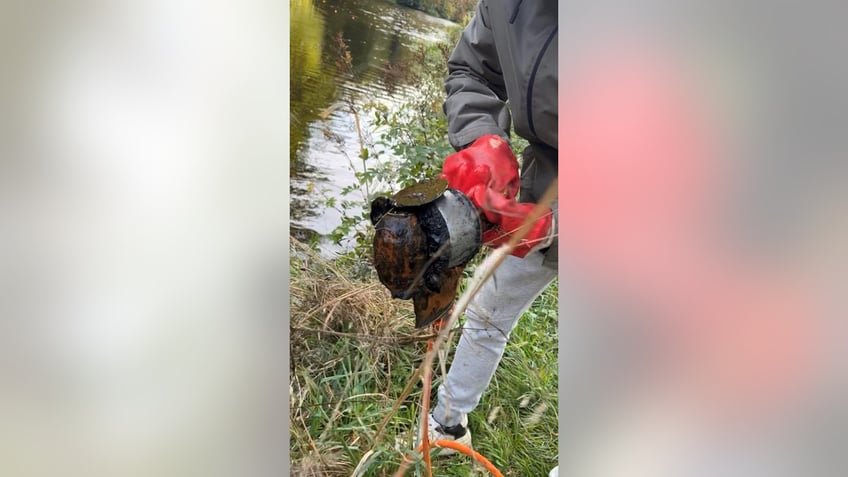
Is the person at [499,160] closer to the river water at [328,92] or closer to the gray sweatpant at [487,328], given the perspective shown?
the gray sweatpant at [487,328]

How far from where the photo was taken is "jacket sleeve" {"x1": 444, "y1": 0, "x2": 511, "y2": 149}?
958 millimetres

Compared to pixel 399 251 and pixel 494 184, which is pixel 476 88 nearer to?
pixel 494 184

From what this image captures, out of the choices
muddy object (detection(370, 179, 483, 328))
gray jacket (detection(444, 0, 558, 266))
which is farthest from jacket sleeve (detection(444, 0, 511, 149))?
muddy object (detection(370, 179, 483, 328))

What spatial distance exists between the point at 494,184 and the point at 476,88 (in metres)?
0.16

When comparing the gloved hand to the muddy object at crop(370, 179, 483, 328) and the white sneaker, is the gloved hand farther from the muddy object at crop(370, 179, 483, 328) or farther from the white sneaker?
A: the white sneaker

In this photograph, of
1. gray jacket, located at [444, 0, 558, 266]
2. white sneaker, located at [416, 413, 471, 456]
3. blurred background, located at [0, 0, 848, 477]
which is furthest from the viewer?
white sneaker, located at [416, 413, 471, 456]

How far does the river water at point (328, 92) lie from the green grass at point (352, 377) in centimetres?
8

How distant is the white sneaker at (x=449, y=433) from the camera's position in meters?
0.98
